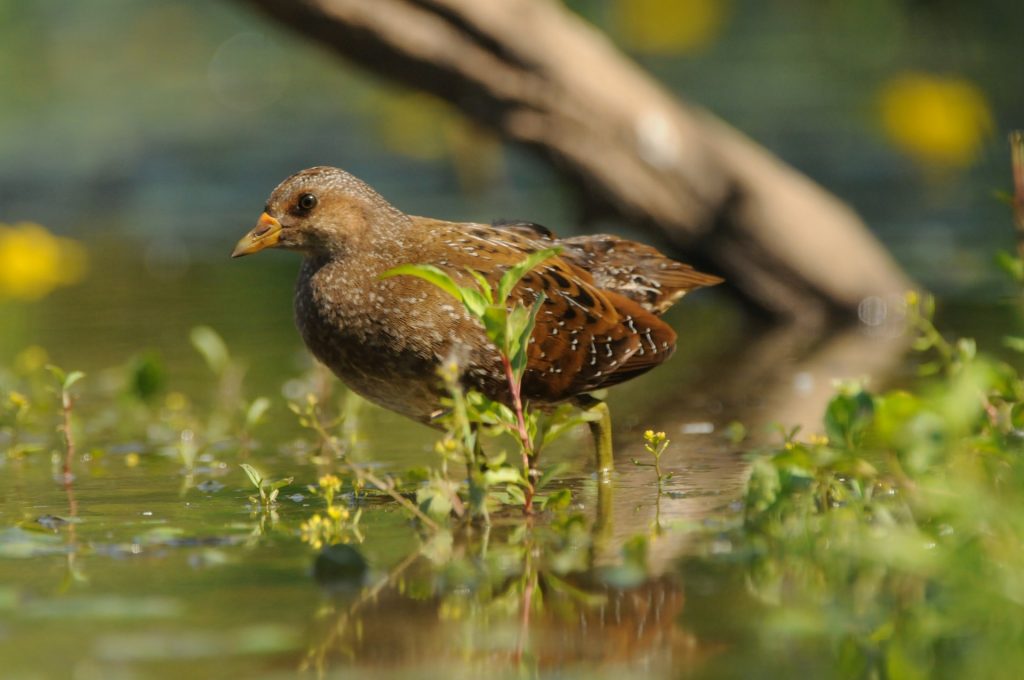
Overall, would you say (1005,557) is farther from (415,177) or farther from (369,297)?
(415,177)

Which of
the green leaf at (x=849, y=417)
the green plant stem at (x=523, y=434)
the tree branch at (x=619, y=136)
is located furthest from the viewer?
the tree branch at (x=619, y=136)

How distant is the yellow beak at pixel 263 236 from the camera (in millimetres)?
5219

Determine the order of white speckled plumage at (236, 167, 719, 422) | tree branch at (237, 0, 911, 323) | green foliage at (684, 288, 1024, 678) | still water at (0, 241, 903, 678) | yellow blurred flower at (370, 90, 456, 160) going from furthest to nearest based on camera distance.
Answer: yellow blurred flower at (370, 90, 456, 160) < tree branch at (237, 0, 911, 323) < white speckled plumage at (236, 167, 719, 422) < still water at (0, 241, 903, 678) < green foliage at (684, 288, 1024, 678)

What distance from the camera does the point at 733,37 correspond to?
1606 cm

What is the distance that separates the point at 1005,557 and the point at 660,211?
18.5 ft

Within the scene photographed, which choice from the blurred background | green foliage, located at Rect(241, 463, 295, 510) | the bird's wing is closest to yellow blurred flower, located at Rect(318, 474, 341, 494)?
green foliage, located at Rect(241, 463, 295, 510)

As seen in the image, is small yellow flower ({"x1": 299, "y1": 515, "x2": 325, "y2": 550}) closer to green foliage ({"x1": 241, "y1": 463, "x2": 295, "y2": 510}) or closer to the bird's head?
green foliage ({"x1": 241, "y1": 463, "x2": 295, "y2": 510})

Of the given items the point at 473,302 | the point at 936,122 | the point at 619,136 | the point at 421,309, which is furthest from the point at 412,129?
the point at 473,302

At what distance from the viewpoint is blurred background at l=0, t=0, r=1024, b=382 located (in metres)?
12.2

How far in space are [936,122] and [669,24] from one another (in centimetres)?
383

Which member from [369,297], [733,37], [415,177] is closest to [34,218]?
[415,177]

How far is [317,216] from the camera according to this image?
5.23 m

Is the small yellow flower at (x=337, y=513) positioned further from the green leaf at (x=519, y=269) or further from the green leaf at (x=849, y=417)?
the green leaf at (x=849, y=417)

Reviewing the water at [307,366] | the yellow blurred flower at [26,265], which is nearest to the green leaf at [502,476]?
the water at [307,366]
